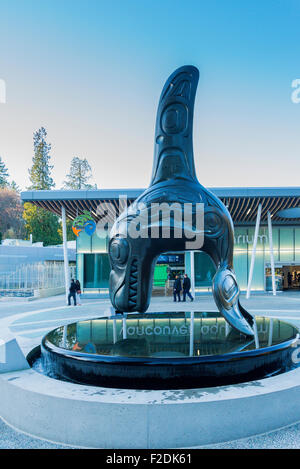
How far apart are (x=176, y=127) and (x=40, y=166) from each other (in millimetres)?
40897

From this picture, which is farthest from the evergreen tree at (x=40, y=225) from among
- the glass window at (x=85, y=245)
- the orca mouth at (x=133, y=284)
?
the orca mouth at (x=133, y=284)

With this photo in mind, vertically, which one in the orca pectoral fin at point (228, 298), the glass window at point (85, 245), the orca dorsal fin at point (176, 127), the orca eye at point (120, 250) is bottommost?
the orca pectoral fin at point (228, 298)

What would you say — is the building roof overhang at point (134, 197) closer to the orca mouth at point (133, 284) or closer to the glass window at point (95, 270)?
the glass window at point (95, 270)

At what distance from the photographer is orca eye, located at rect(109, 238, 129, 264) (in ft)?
18.3

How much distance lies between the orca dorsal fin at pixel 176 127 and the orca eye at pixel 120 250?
128cm

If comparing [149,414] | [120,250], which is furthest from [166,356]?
[120,250]

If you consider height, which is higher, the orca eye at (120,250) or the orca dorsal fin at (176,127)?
the orca dorsal fin at (176,127)

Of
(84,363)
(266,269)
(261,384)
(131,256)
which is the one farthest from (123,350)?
(266,269)

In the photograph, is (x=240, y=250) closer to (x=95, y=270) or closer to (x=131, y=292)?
(x=95, y=270)

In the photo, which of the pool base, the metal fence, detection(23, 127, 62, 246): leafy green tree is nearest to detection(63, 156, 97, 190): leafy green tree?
detection(23, 127, 62, 246): leafy green tree

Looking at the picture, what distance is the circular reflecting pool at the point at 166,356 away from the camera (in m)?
4.18

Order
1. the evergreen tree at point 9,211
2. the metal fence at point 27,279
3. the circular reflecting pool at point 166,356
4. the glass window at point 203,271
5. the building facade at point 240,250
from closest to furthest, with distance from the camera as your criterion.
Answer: the circular reflecting pool at point 166,356
the building facade at point 240,250
the metal fence at point 27,279
the glass window at point 203,271
the evergreen tree at point 9,211

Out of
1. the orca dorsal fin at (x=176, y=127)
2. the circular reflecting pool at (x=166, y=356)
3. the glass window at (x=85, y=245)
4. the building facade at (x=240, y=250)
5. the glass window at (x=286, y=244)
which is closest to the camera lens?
the circular reflecting pool at (x=166, y=356)

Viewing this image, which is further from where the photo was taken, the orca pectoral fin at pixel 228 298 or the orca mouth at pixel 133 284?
the orca mouth at pixel 133 284
